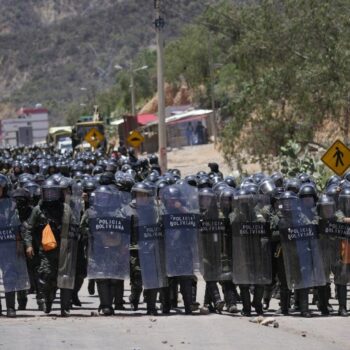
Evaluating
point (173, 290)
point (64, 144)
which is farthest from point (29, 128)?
point (173, 290)

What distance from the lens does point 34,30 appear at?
183250 mm

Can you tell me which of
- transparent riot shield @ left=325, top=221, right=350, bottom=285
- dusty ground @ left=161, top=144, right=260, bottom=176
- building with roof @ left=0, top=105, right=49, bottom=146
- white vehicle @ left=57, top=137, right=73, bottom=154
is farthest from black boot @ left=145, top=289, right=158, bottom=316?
building with roof @ left=0, top=105, right=49, bottom=146

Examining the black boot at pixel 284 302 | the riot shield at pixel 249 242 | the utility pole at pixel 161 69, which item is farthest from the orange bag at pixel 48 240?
the utility pole at pixel 161 69

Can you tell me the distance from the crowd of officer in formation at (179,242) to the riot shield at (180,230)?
0.04 ft

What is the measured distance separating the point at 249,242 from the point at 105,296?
1923mm

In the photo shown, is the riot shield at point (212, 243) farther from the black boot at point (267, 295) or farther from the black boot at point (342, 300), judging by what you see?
the black boot at point (342, 300)

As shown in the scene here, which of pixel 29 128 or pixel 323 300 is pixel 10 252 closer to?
pixel 323 300

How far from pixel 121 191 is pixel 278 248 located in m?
2.14

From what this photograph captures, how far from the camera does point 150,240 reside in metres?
14.0

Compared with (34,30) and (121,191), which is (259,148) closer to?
(121,191)

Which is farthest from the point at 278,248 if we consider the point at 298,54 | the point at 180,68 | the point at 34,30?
the point at 34,30

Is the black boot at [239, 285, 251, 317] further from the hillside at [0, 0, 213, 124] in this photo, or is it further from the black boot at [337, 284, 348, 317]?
the hillside at [0, 0, 213, 124]

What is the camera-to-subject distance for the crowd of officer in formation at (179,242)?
13.8 metres

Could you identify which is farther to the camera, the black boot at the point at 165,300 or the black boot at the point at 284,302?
the black boot at the point at 284,302
